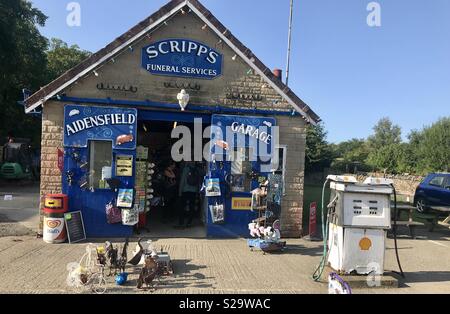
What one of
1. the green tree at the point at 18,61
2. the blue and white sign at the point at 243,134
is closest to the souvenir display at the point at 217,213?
the blue and white sign at the point at 243,134

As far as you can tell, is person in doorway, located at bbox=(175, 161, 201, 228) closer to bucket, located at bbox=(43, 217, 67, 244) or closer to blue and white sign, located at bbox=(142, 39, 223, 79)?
blue and white sign, located at bbox=(142, 39, 223, 79)

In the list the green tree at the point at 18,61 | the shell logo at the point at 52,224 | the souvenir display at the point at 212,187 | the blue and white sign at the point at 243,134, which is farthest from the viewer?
the green tree at the point at 18,61

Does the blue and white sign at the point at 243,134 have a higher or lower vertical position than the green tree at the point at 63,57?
lower

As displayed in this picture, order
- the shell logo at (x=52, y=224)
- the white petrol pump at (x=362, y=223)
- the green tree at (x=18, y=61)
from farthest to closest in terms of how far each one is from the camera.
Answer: the green tree at (x=18, y=61)
the shell logo at (x=52, y=224)
the white petrol pump at (x=362, y=223)

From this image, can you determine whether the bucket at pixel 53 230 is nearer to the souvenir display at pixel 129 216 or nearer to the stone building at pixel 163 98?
the stone building at pixel 163 98

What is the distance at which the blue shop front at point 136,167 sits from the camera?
8992mm

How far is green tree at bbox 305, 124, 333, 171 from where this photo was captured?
3803cm

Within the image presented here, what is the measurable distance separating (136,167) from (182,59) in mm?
2879

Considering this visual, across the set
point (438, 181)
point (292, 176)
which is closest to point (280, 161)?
point (292, 176)

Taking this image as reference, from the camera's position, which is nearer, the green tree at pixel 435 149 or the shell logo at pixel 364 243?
the shell logo at pixel 364 243

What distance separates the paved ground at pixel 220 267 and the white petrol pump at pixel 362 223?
19.4 inches
